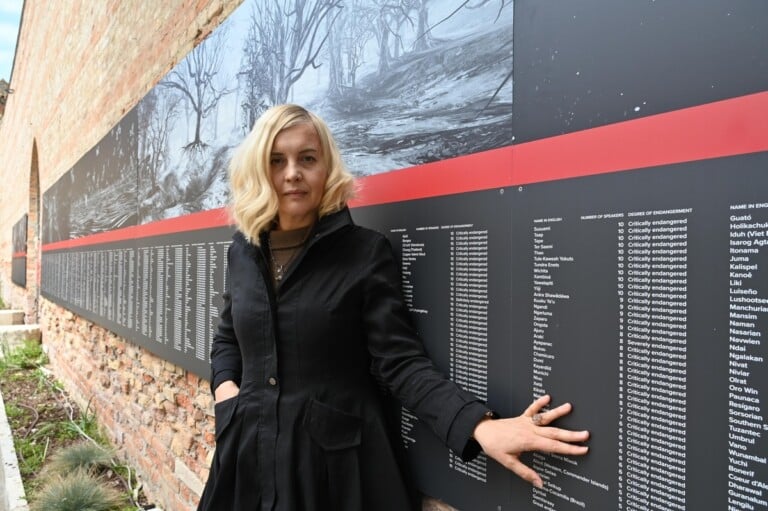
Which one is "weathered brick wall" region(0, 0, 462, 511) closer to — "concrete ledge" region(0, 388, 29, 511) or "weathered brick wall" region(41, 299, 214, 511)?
"weathered brick wall" region(41, 299, 214, 511)

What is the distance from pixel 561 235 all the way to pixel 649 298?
254 millimetres

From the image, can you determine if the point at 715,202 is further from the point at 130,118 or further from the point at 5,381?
the point at 5,381

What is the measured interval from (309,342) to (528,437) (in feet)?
2.31

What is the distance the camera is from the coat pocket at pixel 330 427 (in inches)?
63.4

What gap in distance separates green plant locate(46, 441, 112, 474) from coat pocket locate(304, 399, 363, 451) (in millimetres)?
4054

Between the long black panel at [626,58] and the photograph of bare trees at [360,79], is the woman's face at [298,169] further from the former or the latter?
the long black panel at [626,58]

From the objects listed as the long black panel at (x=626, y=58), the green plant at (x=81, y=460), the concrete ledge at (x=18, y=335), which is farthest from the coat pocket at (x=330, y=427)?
the concrete ledge at (x=18, y=335)

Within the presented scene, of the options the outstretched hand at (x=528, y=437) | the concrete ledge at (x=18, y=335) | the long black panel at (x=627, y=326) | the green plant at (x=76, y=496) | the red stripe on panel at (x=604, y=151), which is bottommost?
the green plant at (x=76, y=496)

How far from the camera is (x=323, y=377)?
165cm

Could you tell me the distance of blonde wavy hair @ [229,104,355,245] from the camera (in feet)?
5.45

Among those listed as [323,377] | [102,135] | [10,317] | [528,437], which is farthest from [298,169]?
[10,317]

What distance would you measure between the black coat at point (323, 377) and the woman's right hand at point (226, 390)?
0.18 metres

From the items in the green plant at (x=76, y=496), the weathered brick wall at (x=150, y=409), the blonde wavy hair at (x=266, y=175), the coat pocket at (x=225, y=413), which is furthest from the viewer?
the green plant at (x=76, y=496)

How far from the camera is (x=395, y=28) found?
1.84 m
